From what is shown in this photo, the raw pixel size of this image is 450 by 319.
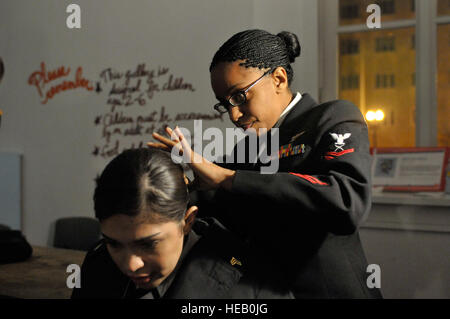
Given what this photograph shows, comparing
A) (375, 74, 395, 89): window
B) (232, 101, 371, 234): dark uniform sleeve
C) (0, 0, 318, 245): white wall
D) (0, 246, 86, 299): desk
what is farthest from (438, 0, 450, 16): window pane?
(0, 246, 86, 299): desk

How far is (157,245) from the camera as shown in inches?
35.5

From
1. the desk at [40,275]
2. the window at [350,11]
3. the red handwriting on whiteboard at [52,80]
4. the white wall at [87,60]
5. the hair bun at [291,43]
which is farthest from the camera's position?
the red handwriting on whiteboard at [52,80]

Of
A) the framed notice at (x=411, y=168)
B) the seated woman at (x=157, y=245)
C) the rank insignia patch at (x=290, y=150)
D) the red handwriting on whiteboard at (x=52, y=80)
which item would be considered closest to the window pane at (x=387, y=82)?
the framed notice at (x=411, y=168)

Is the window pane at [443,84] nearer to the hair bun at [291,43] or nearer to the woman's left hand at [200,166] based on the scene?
the hair bun at [291,43]

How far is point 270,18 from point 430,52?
2.83 ft

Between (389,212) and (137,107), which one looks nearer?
(389,212)

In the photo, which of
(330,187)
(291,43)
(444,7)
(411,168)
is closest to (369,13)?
(444,7)

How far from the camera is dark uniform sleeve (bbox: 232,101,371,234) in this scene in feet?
2.87

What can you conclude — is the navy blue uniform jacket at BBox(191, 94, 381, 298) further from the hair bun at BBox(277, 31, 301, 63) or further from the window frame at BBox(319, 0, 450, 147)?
the window frame at BBox(319, 0, 450, 147)

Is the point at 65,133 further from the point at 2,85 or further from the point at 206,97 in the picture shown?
the point at 206,97

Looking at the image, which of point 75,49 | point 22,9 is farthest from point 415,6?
point 22,9

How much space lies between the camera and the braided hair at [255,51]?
107 centimetres

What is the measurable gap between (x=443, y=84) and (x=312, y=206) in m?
1.75

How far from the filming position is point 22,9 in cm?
347
